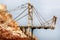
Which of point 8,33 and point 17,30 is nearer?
point 8,33

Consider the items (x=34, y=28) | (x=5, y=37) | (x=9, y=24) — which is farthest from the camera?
(x=34, y=28)

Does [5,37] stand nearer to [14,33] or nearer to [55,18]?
[14,33]

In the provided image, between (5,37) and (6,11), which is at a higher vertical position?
(6,11)

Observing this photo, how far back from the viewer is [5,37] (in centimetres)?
7675

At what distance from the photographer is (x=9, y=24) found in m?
82.0

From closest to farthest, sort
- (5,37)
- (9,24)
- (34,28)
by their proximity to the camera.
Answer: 1. (5,37)
2. (9,24)
3. (34,28)

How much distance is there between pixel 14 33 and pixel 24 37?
267cm

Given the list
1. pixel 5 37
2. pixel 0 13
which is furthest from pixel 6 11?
pixel 5 37

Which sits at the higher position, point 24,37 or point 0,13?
point 0,13

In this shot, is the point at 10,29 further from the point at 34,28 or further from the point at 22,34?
the point at 34,28

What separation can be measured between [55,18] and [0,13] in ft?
51.2

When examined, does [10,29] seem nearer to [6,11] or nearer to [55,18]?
[6,11]

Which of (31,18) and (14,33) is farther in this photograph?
(31,18)

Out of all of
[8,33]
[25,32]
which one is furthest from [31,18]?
[8,33]
